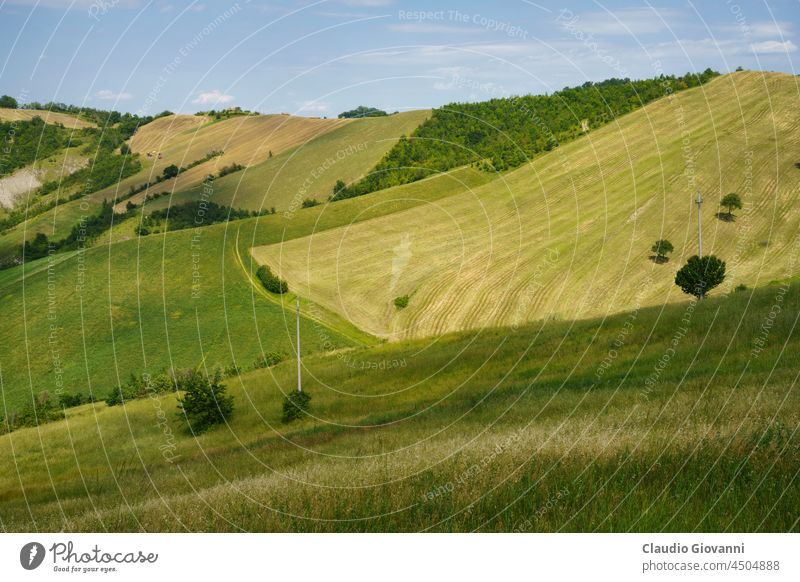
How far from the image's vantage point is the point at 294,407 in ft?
131

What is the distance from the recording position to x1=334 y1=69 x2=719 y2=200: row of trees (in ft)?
365

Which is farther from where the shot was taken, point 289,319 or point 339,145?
point 339,145

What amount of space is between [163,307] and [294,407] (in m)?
58.9

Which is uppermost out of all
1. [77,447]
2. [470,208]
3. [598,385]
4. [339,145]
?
[339,145]

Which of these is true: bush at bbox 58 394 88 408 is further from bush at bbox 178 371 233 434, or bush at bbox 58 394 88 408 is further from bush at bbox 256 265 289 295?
bush at bbox 178 371 233 434

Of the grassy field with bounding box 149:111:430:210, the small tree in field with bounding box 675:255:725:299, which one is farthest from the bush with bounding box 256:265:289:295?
the small tree in field with bounding box 675:255:725:299

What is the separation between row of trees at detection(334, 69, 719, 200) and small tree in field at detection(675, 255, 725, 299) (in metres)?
43.3

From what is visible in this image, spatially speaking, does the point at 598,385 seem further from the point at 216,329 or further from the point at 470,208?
the point at 470,208

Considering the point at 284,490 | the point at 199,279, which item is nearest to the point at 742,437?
the point at 284,490

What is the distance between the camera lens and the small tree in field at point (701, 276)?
63.3 meters

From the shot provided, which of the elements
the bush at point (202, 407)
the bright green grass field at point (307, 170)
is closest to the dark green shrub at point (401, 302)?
the bright green grass field at point (307, 170)

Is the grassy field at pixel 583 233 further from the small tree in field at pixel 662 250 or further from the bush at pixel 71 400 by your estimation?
the bush at pixel 71 400

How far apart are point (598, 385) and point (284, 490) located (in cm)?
1702

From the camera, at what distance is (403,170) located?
4505 inches
